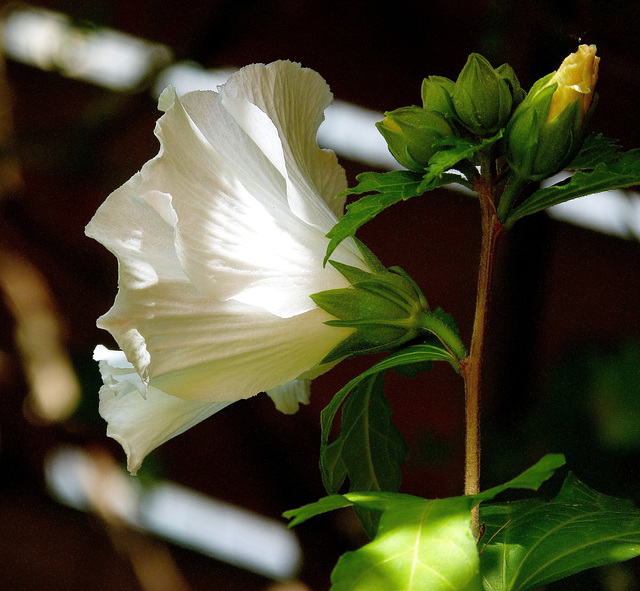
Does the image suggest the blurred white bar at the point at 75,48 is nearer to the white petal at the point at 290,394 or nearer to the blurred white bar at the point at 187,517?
the blurred white bar at the point at 187,517

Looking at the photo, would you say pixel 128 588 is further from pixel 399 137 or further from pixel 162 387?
pixel 399 137

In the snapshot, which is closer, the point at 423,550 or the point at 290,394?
the point at 423,550

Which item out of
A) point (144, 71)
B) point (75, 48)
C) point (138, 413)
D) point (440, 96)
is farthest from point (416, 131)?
point (75, 48)

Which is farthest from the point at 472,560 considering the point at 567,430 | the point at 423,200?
the point at 423,200

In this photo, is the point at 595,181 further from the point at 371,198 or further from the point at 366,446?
the point at 366,446

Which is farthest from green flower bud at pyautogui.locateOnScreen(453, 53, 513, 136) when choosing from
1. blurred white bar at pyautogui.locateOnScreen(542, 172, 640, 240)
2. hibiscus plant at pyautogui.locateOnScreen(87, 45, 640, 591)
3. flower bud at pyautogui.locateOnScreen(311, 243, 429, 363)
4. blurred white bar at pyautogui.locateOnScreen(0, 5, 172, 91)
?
blurred white bar at pyautogui.locateOnScreen(0, 5, 172, 91)

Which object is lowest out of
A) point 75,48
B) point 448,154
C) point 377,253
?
point 448,154

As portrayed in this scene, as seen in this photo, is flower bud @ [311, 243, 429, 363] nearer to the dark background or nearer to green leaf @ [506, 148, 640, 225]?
green leaf @ [506, 148, 640, 225]

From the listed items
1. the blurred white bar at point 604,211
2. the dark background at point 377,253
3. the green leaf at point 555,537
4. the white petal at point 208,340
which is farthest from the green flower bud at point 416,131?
the blurred white bar at point 604,211
